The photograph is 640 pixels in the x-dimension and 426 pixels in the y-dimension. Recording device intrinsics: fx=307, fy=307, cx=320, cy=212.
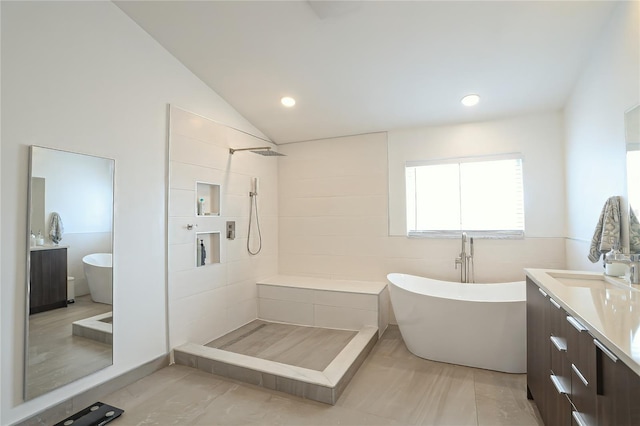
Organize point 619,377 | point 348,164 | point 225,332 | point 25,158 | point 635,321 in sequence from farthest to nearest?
point 348,164
point 225,332
point 25,158
point 635,321
point 619,377

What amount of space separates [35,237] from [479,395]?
10.5ft

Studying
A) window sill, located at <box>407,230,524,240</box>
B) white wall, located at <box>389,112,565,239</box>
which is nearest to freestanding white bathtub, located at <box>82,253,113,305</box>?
window sill, located at <box>407,230,524,240</box>

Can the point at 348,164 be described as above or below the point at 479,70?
below

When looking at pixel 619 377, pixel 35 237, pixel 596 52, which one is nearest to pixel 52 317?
pixel 35 237

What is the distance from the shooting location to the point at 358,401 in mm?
2191

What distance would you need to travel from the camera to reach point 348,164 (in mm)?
4066

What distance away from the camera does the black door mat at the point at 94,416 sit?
1.94m

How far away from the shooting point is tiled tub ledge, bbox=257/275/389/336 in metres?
3.44

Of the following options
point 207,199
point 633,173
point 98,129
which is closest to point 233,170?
point 207,199

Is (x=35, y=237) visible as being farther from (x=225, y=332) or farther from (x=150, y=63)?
(x=225, y=332)

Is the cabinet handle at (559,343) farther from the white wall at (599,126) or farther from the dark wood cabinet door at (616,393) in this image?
the white wall at (599,126)

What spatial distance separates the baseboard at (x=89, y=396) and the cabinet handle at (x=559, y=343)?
9.42ft

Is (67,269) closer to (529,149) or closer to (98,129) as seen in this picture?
(98,129)

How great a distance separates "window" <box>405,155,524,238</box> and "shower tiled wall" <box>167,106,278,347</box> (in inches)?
78.3
